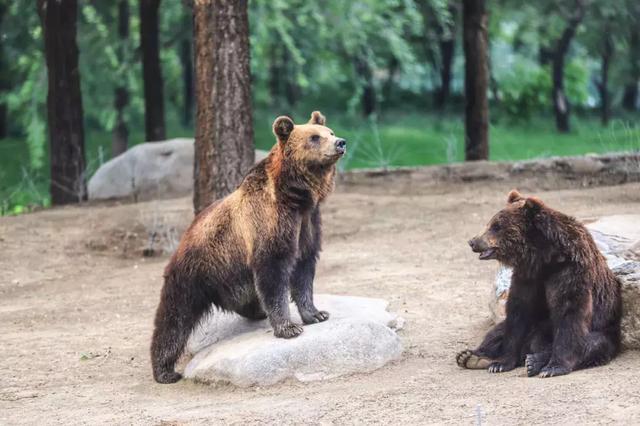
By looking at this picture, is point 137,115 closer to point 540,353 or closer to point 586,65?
point 586,65

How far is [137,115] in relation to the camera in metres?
30.8

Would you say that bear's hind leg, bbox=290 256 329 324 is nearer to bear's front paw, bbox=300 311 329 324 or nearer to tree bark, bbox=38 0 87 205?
bear's front paw, bbox=300 311 329 324

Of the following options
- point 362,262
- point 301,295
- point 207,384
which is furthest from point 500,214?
point 362,262

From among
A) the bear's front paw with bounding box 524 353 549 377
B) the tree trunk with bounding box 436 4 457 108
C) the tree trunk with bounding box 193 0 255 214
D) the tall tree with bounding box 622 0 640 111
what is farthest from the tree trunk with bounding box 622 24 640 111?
the bear's front paw with bounding box 524 353 549 377

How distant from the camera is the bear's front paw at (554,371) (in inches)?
240

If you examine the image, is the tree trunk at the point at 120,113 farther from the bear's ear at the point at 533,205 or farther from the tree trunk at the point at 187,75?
the bear's ear at the point at 533,205

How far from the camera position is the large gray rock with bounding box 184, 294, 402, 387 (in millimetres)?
6598

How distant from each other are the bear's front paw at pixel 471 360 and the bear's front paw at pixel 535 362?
1.17 ft

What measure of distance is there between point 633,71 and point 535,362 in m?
23.3

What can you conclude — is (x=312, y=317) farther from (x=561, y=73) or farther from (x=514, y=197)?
(x=561, y=73)

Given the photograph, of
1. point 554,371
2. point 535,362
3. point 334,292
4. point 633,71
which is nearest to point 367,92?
point 633,71

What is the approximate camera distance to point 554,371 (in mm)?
6098

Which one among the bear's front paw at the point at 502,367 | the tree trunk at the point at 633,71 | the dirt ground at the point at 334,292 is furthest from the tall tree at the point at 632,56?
the bear's front paw at the point at 502,367

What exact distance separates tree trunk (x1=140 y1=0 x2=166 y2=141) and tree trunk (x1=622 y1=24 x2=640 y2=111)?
1072cm
